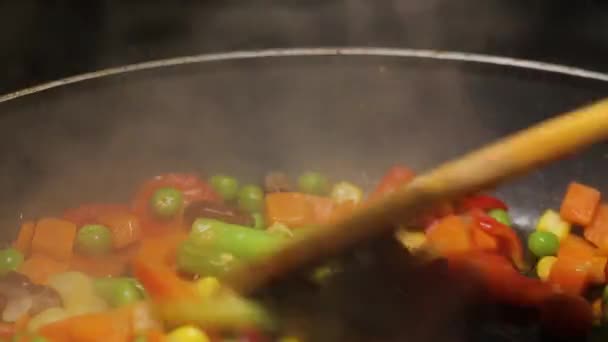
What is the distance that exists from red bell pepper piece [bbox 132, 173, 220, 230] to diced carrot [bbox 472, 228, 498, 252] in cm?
115

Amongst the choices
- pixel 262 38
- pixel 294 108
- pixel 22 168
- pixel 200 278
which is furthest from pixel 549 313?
pixel 22 168

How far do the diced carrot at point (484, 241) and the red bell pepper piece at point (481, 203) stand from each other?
0.23 m

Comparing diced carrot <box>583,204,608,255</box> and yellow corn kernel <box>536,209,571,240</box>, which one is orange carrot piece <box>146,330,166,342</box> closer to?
yellow corn kernel <box>536,209,571,240</box>

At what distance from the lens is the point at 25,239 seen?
2.92m

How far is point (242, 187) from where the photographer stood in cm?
335

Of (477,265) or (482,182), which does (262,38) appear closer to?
(477,265)

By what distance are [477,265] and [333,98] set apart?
3.76ft

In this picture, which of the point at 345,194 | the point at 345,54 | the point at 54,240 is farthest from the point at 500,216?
the point at 54,240

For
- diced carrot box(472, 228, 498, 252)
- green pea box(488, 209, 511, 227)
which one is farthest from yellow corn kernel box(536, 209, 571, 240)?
diced carrot box(472, 228, 498, 252)

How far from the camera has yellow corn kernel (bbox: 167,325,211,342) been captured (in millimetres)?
2367

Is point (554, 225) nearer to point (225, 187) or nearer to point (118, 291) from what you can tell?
point (225, 187)

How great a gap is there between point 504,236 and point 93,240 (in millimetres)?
1671

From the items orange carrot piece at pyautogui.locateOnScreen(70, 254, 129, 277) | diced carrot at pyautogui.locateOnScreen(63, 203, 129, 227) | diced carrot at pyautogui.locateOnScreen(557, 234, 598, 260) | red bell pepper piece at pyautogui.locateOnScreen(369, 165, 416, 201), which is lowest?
diced carrot at pyautogui.locateOnScreen(557, 234, 598, 260)

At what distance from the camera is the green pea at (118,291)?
2600mm
